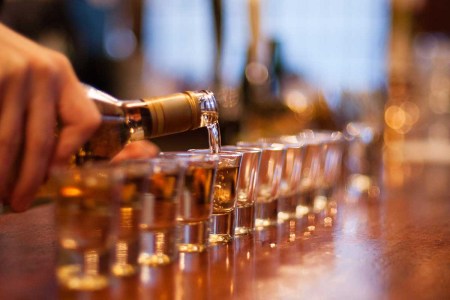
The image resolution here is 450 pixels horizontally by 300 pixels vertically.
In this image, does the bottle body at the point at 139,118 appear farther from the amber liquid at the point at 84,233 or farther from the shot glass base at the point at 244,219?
the amber liquid at the point at 84,233

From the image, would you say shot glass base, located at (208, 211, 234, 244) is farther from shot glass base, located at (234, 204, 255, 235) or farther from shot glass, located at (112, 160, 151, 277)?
shot glass, located at (112, 160, 151, 277)

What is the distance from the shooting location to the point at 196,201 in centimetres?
88

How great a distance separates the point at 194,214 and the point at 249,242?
0.15 m

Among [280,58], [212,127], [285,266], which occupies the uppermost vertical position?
[280,58]

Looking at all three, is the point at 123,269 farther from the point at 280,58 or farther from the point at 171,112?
the point at 280,58

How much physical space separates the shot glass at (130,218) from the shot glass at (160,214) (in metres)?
0.01

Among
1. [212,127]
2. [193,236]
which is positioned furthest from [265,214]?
[193,236]

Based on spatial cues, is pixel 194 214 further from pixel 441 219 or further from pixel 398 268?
pixel 441 219

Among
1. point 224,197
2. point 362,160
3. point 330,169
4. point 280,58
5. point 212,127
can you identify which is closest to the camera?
point 224,197

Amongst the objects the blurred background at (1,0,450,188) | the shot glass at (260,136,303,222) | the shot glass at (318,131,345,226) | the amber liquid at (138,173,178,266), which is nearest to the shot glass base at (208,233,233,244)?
the amber liquid at (138,173,178,266)

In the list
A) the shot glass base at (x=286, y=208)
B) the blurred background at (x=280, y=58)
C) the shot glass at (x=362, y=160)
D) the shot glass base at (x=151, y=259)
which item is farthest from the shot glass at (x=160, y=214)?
the blurred background at (x=280, y=58)

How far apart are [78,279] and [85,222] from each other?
0.05 metres

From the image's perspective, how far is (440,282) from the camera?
0.79 meters

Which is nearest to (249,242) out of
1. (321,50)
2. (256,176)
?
(256,176)
